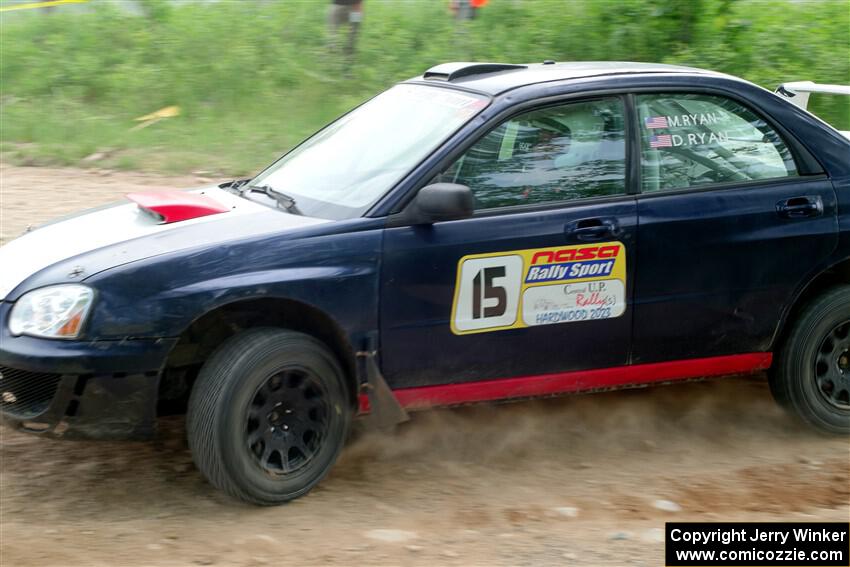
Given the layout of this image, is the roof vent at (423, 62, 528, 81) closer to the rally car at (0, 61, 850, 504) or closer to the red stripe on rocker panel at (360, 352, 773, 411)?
the rally car at (0, 61, 850, 504)

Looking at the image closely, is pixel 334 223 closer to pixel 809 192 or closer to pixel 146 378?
pixel 146 378

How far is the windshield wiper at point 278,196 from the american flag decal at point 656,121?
1633 mm

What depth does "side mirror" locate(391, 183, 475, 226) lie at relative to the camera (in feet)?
14.5

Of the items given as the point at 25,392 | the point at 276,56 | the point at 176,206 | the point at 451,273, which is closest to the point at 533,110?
the point at 451,273

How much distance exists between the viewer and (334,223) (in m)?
4.50

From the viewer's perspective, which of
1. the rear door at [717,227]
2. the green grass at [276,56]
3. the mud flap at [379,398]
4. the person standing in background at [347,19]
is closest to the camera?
the mud flap at [379,398]

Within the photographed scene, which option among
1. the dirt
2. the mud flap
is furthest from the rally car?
the dirt

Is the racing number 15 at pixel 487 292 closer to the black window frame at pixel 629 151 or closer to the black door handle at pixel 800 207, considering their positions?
the black window frame at pixel 629 151

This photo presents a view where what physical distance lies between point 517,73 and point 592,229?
876mm

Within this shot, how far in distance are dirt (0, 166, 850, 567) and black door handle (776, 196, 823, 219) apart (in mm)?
1119

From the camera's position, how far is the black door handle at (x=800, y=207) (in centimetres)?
507

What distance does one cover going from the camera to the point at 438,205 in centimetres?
443

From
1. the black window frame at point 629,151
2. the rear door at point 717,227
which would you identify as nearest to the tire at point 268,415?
the black window frame at point 629,151

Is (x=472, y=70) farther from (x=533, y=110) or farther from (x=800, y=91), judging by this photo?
(x=800, y=91)
